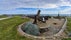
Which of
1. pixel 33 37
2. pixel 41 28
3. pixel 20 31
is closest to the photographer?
pixel 33 37

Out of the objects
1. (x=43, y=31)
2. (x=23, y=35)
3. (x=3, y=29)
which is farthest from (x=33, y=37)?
(x=3, y=29)

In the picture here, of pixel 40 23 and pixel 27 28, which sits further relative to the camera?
pixel 40 23

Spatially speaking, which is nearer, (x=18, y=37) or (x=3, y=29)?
(x=18, y=37)

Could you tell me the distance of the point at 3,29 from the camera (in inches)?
1070

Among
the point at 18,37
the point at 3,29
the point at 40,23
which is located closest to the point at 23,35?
the point at 18,37

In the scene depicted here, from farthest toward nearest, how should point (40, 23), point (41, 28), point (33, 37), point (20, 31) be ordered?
point (40, 23) → point (41, 28) → point (20, 31) → point (33, 37)

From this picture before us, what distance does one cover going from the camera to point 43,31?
26.8 meters

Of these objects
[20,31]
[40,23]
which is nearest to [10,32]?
[20,31]

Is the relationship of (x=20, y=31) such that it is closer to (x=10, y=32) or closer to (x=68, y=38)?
(x=10, y=32)

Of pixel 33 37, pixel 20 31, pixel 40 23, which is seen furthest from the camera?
pixel 40 23

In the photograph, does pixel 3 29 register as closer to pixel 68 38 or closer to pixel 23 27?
pixel 23 27

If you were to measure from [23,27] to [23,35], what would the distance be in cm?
336

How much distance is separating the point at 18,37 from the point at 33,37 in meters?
2.06

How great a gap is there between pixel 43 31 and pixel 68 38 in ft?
13.9
